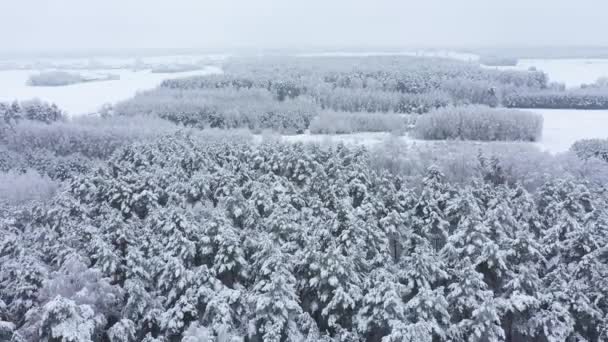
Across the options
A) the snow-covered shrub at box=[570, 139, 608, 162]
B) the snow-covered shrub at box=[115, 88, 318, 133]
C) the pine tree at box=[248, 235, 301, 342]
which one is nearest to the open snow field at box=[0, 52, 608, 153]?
the snow-covered shrub at box=[570, 139, 608, 162]

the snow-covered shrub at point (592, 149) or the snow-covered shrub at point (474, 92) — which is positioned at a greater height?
the snow-covered shrub at point (474, 92)

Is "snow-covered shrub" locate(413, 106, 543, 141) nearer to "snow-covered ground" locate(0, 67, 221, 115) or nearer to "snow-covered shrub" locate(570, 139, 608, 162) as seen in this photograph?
"snow-covered shrub" locate(570, 139, 608, 162)

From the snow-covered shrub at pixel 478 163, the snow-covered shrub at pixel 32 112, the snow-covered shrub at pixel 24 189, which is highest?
the snow-covered shrub at pixel 32 112

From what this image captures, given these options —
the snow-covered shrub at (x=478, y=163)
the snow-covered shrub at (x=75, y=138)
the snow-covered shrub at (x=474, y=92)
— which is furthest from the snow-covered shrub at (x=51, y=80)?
the snow-covered shrub at (x=478, y=163)

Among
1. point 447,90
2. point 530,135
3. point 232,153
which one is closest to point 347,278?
point 232,153

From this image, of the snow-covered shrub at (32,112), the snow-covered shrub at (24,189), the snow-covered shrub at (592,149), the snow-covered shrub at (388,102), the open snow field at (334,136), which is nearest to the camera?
the snow-covered shrub at (24,189)

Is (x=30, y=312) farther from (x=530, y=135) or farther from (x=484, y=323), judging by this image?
Answer: (x=530, y=135)

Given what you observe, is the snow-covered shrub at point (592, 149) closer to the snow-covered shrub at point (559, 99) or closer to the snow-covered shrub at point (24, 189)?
the snow-covered shrub at point (559, 99)

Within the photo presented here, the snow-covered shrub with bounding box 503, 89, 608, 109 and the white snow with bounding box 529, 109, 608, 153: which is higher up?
the snow-covered shrub with bounding box 503, 89, 608, 109
